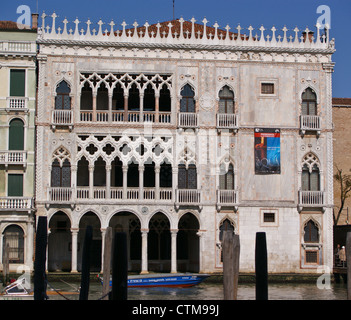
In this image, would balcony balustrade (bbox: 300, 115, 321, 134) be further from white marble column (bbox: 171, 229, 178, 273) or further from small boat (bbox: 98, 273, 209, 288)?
small boat (bbox: 98, 273, 209, 288)

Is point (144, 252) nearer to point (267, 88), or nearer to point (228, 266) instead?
point (267, 88)

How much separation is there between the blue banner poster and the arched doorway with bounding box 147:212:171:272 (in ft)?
16.4

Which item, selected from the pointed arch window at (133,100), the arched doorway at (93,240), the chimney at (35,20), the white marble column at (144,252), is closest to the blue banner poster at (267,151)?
the white marble column at (144,252)

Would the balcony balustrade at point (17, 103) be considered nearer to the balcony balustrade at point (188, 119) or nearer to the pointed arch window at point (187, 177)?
the balcony balustrade at point (188, 119)

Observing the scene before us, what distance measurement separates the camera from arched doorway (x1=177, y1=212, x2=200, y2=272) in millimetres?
36500

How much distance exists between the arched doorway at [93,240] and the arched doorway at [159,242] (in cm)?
228

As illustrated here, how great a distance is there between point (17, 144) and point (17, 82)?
2663 millimetres

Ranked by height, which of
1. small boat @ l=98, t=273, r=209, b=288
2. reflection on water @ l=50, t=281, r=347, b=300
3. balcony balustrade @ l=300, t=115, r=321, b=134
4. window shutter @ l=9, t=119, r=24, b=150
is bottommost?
reflection on water @ l=50, t=281, r=347, b=300

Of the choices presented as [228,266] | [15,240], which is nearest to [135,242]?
[15,240]

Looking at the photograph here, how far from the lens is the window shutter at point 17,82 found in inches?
1394

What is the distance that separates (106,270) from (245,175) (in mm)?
12041

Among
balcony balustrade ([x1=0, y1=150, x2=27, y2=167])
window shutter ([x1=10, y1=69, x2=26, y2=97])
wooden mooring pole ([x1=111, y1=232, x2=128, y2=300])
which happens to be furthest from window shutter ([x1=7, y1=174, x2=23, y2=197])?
wooden mooring pole ([x1=111, y1=232, x2=128, y2=300])

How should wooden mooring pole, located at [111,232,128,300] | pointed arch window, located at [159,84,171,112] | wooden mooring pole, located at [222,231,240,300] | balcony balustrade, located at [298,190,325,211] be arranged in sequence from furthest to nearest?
pointed arch window, located at [159,84,171,112] → balcony balustrade, located at [298,190,325,211] → wooden mooring pole, located at [222,231,240,300] → wooden mooring pole, located at [111,232,128,300]
